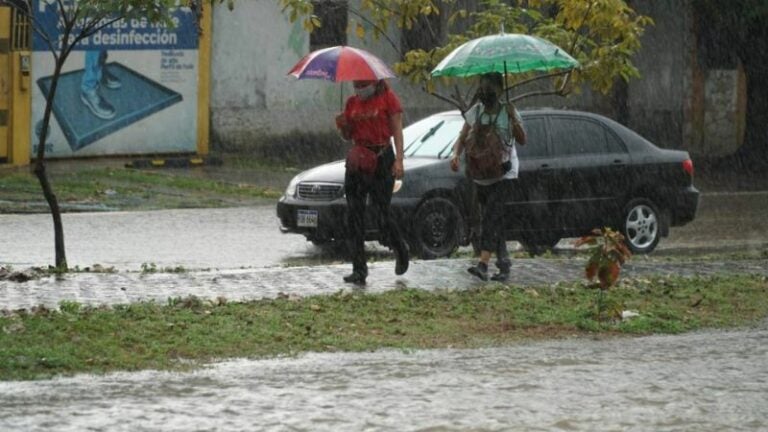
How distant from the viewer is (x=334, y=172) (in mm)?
16125

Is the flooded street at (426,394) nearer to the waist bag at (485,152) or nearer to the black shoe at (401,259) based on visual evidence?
the black shoe at (401,259)

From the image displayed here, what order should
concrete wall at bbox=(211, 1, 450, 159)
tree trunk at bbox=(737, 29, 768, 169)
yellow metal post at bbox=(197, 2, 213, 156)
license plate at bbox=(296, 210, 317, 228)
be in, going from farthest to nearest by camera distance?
tree trunk at bbox=(737, 29, 768, 169) < concrete wall at bbox=(211, 1, 450, 159) < yellow metal post at bbox=(197, 2, 213, 156) < license plate at bbox=(296, 210, 317, 228)

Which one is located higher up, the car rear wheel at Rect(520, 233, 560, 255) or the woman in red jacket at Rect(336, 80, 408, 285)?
the woman in red jacket at Rect(336, 80, 408, 285)

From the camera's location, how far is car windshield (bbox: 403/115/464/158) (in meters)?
16.5

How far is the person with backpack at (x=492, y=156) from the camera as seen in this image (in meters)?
12.7

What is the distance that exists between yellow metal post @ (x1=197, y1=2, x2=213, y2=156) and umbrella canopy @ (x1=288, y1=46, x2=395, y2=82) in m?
13.1

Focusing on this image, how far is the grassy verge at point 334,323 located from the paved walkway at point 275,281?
0.46m

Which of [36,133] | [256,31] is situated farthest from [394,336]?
[256,31]

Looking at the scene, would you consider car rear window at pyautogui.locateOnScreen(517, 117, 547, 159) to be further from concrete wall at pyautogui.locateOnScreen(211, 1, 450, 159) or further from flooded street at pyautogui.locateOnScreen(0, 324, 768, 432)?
concrete wall at pyautogui.locateOnScreen(211, 1, 450, 159)

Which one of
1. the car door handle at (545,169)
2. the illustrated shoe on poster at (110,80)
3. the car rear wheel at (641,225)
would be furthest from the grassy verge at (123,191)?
the car rear wheel at (641,225)

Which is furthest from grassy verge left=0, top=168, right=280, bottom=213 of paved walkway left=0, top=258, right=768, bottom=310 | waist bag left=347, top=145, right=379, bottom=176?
waist bag left=347, top=145, right=379, bottom=176

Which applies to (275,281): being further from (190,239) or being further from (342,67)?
(190,239)

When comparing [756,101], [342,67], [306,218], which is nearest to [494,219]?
[342,67]

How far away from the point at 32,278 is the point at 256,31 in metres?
15.1
